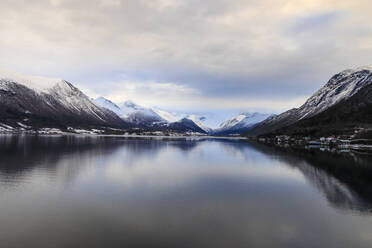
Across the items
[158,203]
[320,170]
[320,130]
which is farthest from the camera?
[320,130]

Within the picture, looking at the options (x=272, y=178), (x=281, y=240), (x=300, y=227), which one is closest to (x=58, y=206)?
(x=281, y=240)

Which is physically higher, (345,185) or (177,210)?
(177,210)

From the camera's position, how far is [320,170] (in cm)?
6556

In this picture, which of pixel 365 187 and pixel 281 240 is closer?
pixel 281 240

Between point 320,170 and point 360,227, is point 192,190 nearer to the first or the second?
point 360,227

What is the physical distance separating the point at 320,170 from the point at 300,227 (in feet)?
142

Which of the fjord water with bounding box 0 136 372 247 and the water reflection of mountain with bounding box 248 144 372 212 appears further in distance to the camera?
the water reflection of mountain with bounding box 248 144 372 212

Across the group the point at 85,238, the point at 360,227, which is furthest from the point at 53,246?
the point at 360,227

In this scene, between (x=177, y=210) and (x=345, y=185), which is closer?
(x=177, y=210)

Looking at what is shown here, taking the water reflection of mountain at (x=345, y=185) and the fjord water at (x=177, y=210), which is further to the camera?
the water reflection of mountain at (x=345, y=185)

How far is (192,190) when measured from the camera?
41906 millimetres

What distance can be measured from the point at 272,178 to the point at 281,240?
33.1m

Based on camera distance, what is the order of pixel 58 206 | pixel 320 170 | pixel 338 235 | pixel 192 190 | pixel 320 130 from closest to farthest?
1. pixel 338 235
2. pixel 58 206
3. pixel 192 190
4. pixel 320 170
5. pixel 320 130

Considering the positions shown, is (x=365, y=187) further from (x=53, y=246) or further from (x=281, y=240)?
(x=53, y=246)
